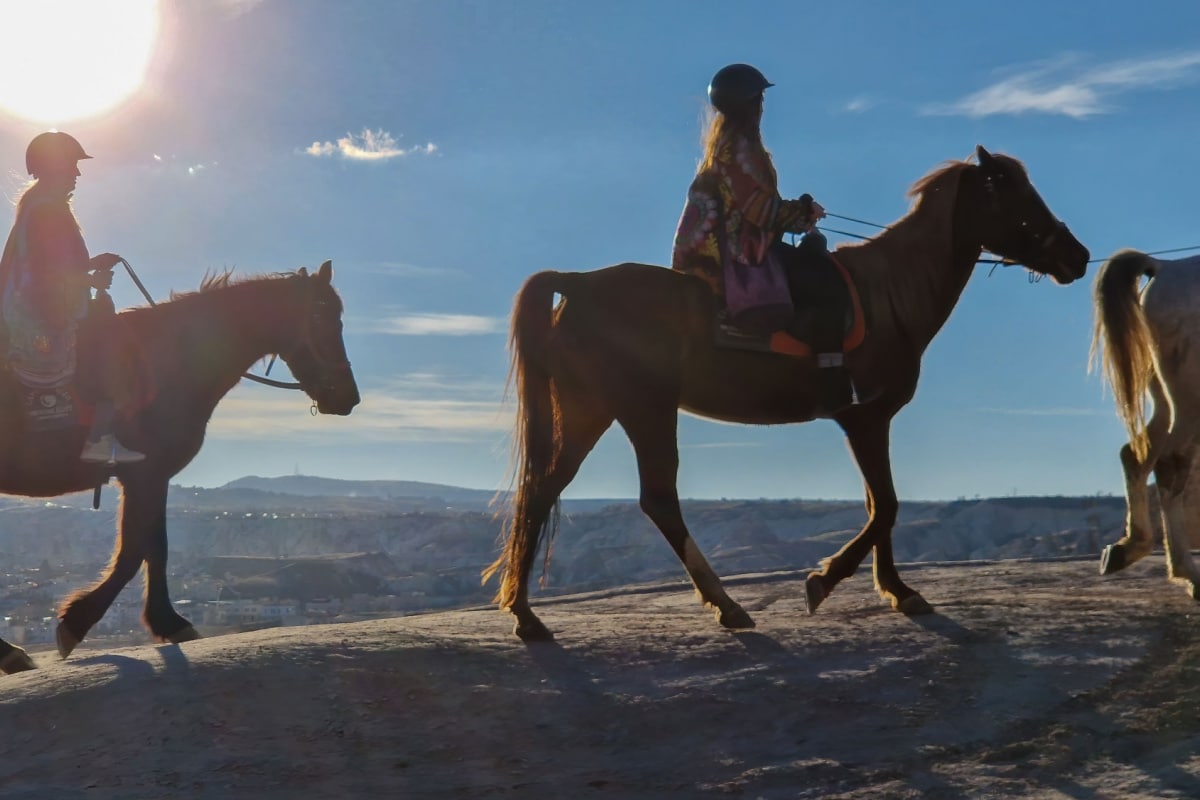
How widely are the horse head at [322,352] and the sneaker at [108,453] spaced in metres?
1.44

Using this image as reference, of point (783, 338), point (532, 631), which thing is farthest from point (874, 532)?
point (532, 631)

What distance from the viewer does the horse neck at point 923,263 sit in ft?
24.8

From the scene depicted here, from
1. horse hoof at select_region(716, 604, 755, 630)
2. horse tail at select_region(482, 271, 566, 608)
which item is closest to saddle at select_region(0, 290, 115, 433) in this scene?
horse tail at select_region(482, 271, 566, 608)

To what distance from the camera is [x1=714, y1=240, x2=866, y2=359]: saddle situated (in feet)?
22.5

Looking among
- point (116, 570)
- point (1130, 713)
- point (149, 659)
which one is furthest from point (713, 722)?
point (116, 570)

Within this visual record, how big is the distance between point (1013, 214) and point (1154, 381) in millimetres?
1480

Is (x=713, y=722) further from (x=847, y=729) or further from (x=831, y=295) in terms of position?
(x=831, y=295)

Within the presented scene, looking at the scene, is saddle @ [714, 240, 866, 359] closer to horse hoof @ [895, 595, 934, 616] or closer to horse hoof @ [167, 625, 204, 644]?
horse hoof @ [895, 595, 934, 616]

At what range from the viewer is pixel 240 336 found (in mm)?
8281

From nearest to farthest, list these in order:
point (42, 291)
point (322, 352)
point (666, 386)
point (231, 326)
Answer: point (666, 386)
point (42, 291)
point (231, 326)
point (322, 352)

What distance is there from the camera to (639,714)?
5.08 meters

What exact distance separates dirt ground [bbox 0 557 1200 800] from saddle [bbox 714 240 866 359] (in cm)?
163

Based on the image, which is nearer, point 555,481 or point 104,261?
point 555,481

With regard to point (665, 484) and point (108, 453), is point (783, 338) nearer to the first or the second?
point (665, 484)
